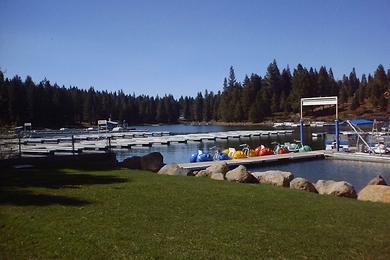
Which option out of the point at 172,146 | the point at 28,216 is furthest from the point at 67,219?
the point at 172,146

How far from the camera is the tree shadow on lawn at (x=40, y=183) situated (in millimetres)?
10461

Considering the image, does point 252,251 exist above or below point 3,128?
below

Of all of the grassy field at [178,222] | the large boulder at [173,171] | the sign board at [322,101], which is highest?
the sign board at [322,101]

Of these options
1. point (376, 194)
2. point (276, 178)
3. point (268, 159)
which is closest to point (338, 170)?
point (268, 159)

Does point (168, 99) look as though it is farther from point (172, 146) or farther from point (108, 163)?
point (108, 163)

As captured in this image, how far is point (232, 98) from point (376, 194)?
12607 centimetres

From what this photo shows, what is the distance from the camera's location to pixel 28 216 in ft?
29.0

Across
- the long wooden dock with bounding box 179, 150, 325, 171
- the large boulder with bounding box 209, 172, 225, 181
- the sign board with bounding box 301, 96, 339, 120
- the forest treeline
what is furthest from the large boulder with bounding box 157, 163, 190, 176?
the forest treeline

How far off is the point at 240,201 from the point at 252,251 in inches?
184

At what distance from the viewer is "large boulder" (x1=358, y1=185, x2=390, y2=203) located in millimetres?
13876

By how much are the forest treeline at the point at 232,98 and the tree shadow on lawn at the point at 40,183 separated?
298 feet

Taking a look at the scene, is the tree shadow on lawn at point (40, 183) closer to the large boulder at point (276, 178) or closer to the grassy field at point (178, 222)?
the grassy field at point (178, 222)

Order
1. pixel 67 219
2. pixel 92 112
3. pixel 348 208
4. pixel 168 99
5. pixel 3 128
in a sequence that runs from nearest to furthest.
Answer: pixel 67 219 → pixel 348 208 → pixel 3 128 → pixel 92 112 → pixel 168 99

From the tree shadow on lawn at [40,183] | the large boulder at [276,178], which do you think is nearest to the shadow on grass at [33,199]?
the tree shadow on lawn at [40,183]
